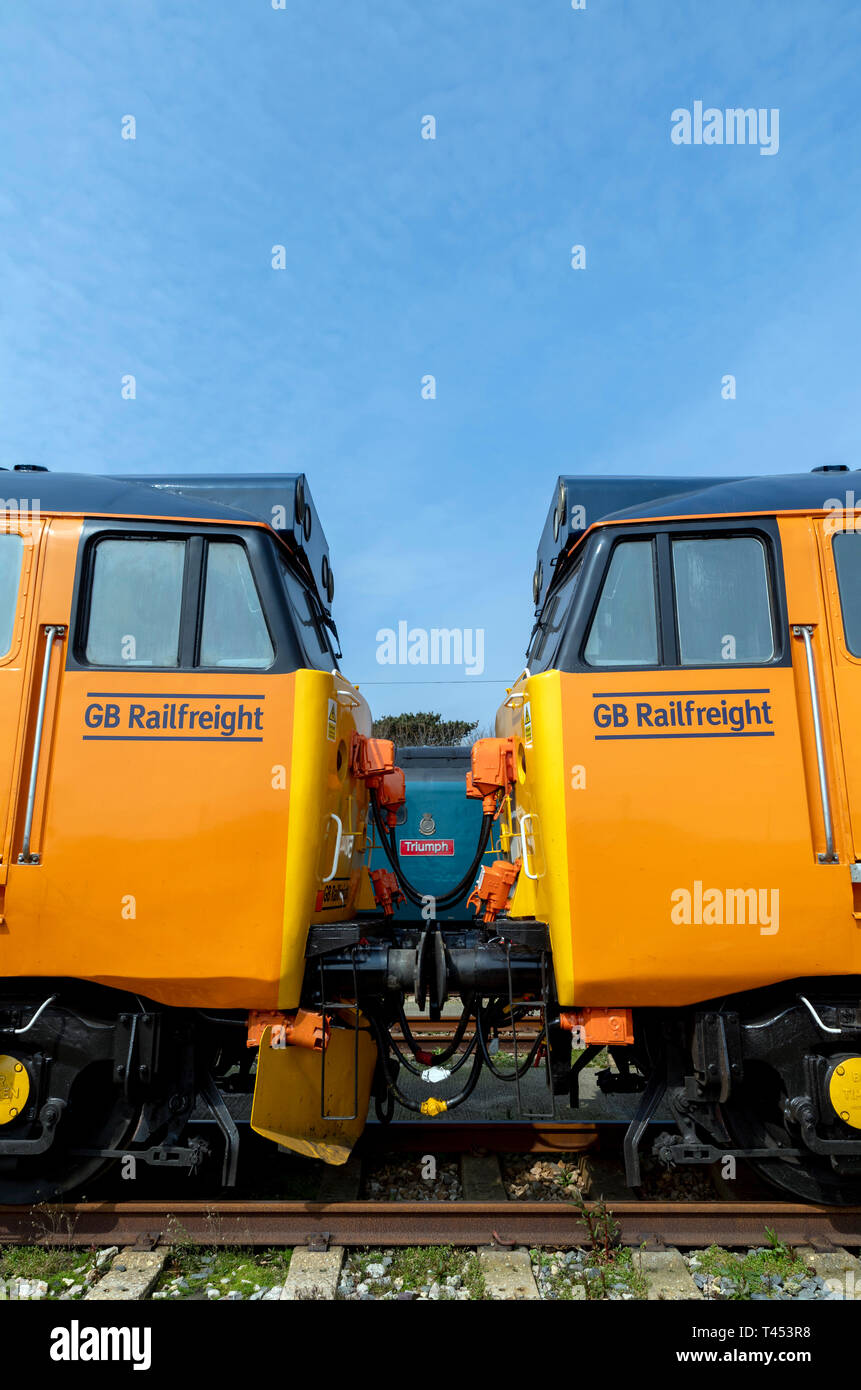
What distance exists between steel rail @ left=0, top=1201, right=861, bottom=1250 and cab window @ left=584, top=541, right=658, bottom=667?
2.88m

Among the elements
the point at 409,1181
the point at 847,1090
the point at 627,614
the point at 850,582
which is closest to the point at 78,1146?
the point at 409,1181

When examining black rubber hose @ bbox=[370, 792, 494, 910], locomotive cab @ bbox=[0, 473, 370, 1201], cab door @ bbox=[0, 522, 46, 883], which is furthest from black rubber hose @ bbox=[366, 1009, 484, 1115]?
cab door @ bbox=[0, 522, 46, 883]

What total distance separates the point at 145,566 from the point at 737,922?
347 cm

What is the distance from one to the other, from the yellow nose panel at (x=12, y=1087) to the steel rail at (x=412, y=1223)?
2.20 feet

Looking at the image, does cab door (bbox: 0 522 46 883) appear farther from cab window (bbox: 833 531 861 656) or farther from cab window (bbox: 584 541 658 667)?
cab window (bbox: 833 531 861 656)

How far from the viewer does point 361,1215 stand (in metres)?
3.88

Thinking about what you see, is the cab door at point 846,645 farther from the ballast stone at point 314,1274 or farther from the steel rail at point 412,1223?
the ballast stone at point 314,1274

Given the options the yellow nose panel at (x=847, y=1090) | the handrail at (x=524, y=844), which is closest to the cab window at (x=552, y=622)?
the handrail at (x=524, y=844)

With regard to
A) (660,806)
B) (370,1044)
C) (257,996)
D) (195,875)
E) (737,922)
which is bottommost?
(370,1044)

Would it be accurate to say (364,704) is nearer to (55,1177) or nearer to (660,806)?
(660,806)

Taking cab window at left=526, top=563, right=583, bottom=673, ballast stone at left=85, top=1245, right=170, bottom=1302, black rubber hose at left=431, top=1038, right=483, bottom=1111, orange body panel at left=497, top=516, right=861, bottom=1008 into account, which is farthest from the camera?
cab window at left=526, top=563, right=583, bottom=673

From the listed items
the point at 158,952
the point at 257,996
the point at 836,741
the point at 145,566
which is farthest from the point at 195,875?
the point at 836,741

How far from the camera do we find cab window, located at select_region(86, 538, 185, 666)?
381 centimetres

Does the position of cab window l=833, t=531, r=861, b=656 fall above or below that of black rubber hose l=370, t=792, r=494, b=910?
above
